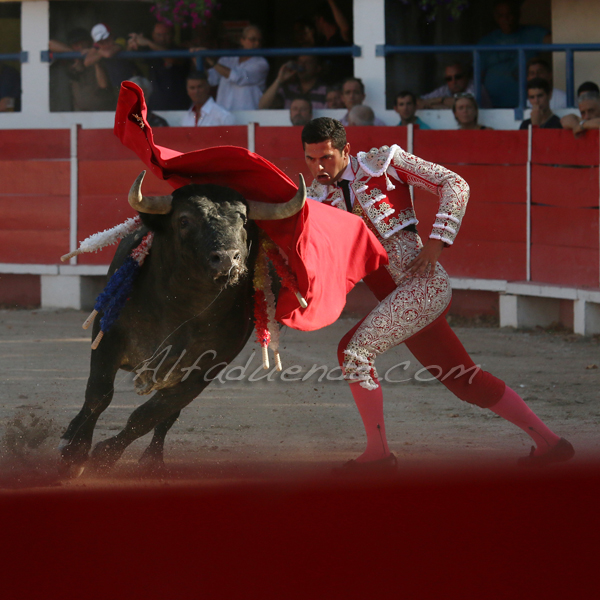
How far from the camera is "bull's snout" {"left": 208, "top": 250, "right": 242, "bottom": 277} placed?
249 centimetres

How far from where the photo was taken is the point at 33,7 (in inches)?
309

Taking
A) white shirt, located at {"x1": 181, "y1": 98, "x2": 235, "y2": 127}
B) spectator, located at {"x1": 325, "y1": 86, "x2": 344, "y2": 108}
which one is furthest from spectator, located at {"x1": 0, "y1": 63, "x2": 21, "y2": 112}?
spectator, located at {"x1": 325, "y1": 86, "x2": 344, "y2": 108}

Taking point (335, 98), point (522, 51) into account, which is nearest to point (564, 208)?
point (522, 51)

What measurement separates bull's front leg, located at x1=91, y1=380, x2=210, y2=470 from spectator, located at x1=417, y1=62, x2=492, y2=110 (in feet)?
14.0

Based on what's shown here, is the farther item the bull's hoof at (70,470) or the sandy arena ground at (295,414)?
the sandy arena ground at (295,414)

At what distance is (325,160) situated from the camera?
2.95 m

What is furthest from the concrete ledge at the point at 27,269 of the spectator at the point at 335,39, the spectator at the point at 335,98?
the spectator at the point at 335,39

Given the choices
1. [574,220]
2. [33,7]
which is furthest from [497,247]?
[33,7]

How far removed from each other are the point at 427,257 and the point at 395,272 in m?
0.17

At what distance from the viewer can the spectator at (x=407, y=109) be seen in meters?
6.52

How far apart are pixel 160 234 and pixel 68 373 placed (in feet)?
6.95

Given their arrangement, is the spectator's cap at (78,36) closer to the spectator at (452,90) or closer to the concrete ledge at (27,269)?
the concrete ledge at (27,269)

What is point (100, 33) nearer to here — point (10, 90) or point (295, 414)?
point (10, 90)

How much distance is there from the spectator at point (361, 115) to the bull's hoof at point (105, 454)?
13.3 ft
